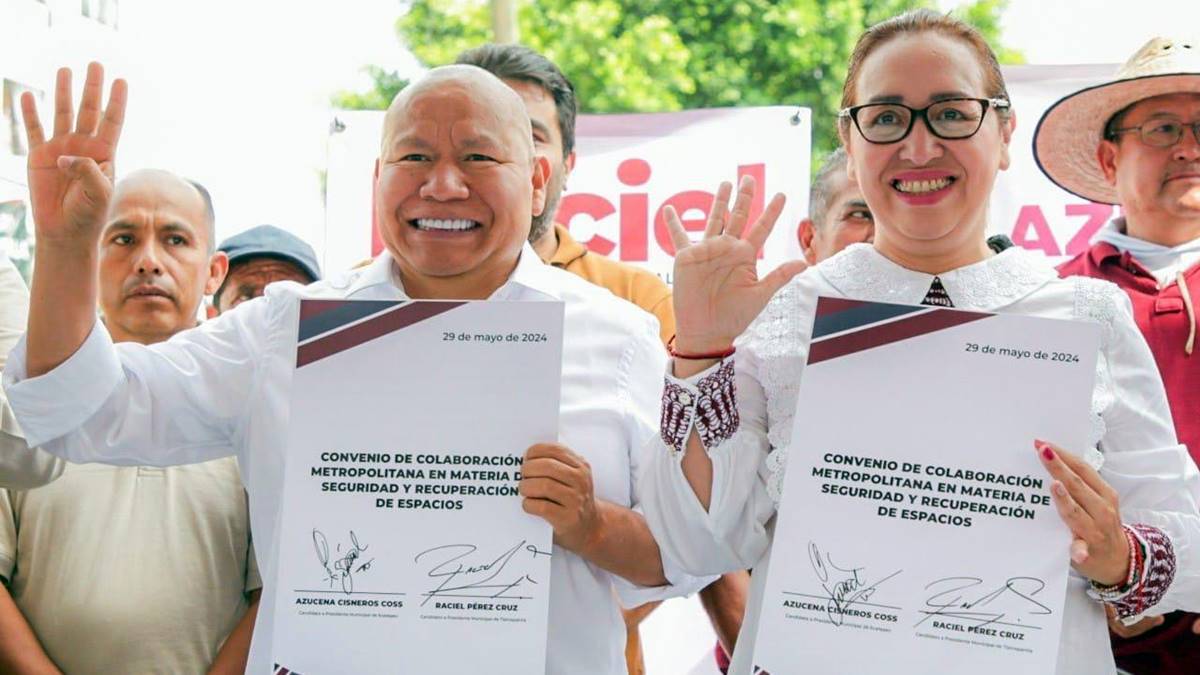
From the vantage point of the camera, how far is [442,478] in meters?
2.45

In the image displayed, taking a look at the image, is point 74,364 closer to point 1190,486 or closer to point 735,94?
point 1190,486

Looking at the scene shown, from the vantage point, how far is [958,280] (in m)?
2.42

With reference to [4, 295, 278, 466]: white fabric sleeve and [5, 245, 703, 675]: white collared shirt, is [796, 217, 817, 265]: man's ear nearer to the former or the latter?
[5, 245, 703, 675]: white collared shirt

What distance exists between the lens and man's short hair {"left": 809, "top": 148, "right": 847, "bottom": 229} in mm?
4340

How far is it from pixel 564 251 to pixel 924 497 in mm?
1986

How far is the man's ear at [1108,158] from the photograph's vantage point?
3568 millimetres

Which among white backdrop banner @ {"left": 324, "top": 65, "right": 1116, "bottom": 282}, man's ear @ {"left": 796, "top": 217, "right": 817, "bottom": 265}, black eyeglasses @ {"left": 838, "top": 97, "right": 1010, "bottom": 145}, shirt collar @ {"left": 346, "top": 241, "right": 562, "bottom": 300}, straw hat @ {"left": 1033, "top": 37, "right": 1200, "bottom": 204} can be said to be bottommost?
shirt collar @ {"left": 346, "top": 241, "right": 562, "bottom": 300}

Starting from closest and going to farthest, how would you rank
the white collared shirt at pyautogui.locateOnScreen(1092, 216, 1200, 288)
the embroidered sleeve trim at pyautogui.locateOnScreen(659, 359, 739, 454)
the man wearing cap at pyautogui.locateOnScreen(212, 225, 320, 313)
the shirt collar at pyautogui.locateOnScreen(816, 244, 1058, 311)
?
the embroidered sleeve trim at pyautogui.locateOnScreen(659, 359, 739, 454) → the shirt collar at pyautogui.locateOnScreen(816, 244, 1058, 311) → the white collared shirt at pyautogui.locateOnScreen(1092, 216, 1200, 288) → the man wearing cap at pyautogui.locateOnScreen(212, 225, 320, 313)

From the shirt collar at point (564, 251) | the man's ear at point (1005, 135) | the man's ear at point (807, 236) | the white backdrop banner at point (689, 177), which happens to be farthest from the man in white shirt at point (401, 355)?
the white backdrop banner at point (689, 177)

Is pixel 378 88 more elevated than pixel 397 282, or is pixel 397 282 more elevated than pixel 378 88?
pixel 378 88

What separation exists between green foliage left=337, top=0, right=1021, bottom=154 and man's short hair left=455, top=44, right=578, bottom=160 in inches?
609
